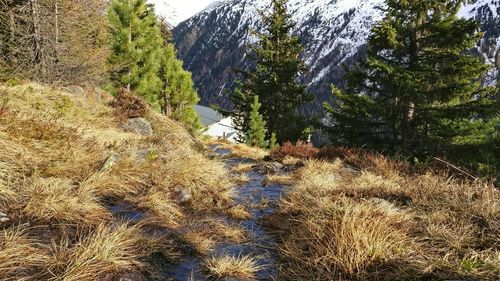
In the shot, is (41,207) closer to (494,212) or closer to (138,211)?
(138,211)

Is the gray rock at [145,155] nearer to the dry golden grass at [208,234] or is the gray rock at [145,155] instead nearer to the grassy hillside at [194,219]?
the grassy hillside at [194,219]

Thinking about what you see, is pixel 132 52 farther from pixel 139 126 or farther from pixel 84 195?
pixel 84 195

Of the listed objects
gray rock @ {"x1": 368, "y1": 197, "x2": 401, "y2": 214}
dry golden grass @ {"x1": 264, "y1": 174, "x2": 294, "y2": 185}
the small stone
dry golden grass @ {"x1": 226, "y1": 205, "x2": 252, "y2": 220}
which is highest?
gray rock @ {"x1": 368, "y1": 197, "x2": 401, "y2": 214}

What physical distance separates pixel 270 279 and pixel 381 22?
14.4 metres

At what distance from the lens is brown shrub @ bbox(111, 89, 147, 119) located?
9815 millimetres

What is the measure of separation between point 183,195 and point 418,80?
1208 centimetres

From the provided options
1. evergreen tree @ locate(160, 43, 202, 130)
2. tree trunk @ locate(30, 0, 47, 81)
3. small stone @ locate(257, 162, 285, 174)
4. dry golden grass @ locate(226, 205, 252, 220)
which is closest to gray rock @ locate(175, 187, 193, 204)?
dry golden grass @ locate(226, 205, 252, 220)

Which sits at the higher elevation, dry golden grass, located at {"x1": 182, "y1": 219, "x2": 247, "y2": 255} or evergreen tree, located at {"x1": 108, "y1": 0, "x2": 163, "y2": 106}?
evergreen tree, located at {"x1": 108, "y1": 0, "x2": 163, "y2": 106}

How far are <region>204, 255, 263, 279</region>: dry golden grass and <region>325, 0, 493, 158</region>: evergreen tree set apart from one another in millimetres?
12689

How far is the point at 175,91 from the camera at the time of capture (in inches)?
945

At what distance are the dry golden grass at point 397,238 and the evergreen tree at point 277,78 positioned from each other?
2080 cm

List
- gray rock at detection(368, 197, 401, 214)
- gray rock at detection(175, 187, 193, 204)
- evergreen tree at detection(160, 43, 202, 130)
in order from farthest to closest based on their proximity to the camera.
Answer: evergreen tree at detection(160, 43, 202, 130) → gray rock at detection(175, 187, 193, 204) → gray rock at detection(368, 197, 401, 214)

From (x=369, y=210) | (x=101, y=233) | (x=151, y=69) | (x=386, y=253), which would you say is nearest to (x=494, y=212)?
(x=369, y=210)

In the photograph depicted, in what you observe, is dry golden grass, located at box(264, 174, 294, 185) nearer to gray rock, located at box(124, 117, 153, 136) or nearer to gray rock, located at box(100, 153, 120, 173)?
gray rock, located at box(100, 153, 120, 173)
